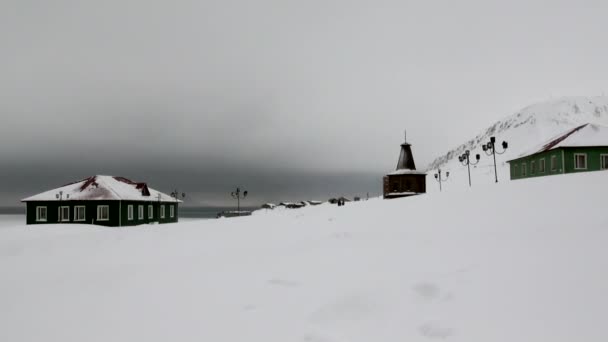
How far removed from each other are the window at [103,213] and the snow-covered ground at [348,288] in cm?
2955

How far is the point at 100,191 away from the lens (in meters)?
38.7

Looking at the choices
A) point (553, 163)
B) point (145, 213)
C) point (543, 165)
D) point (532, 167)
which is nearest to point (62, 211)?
point (145, 213)

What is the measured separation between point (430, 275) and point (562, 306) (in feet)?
6.16

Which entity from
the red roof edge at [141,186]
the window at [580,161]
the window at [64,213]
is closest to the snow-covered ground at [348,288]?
the window at [580,161]

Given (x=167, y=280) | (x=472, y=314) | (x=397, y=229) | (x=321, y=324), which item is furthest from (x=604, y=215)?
(x=167, y=280)

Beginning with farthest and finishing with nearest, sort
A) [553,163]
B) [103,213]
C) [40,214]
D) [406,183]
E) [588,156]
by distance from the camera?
[40,214]
[103,213]
[406,183]
[553,163]
[588,156]

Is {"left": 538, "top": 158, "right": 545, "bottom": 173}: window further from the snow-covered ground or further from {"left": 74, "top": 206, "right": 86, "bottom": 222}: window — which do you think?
{"left": 74, "top": 206, "right": 86, "bottom": 222}: window

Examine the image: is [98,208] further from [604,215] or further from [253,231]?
[604,215]

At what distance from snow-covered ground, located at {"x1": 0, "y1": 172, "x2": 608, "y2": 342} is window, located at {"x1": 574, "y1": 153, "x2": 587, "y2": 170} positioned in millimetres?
26091

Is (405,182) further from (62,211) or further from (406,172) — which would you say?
(62,211)

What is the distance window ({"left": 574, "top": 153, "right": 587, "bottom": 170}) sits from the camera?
31.7 metres

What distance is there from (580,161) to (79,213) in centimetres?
4650

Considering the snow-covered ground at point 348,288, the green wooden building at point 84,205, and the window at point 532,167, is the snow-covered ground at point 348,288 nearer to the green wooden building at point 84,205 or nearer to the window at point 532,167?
the green wooden building at point 84,205

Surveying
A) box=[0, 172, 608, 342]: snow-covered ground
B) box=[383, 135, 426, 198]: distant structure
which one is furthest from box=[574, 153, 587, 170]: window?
box=[0, 172, 608, 342]: snow-covered ground
